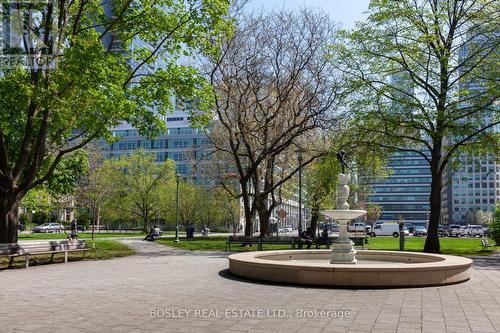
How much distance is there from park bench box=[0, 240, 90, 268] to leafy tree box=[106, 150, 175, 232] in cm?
4272

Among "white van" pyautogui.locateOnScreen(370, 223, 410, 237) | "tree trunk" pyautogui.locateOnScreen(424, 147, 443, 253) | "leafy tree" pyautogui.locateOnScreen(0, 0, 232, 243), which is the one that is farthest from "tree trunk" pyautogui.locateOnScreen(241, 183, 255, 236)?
"white van" pyautogui.locateOnScreen(370, 223, 410, 237)

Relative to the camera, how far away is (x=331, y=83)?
2931 cm

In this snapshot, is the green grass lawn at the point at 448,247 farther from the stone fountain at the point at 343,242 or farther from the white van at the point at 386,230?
the white van at the point at 386,230

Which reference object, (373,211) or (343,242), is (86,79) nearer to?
(343,242)

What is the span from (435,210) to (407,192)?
155m

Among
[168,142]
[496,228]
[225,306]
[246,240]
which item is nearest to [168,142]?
[168,142]

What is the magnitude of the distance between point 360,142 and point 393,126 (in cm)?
199

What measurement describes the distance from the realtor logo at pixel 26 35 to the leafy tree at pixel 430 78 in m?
15.5

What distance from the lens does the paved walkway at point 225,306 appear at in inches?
284

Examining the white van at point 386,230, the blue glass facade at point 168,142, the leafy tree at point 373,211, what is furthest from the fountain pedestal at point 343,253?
the blue glass facade at point 168,142

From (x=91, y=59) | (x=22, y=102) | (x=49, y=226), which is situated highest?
(x=91, y=59)

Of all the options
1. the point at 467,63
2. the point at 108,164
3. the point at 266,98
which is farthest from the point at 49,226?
the point at 467,63

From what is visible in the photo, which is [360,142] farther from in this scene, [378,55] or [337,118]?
[378,55]

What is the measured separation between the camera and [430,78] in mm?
25297
